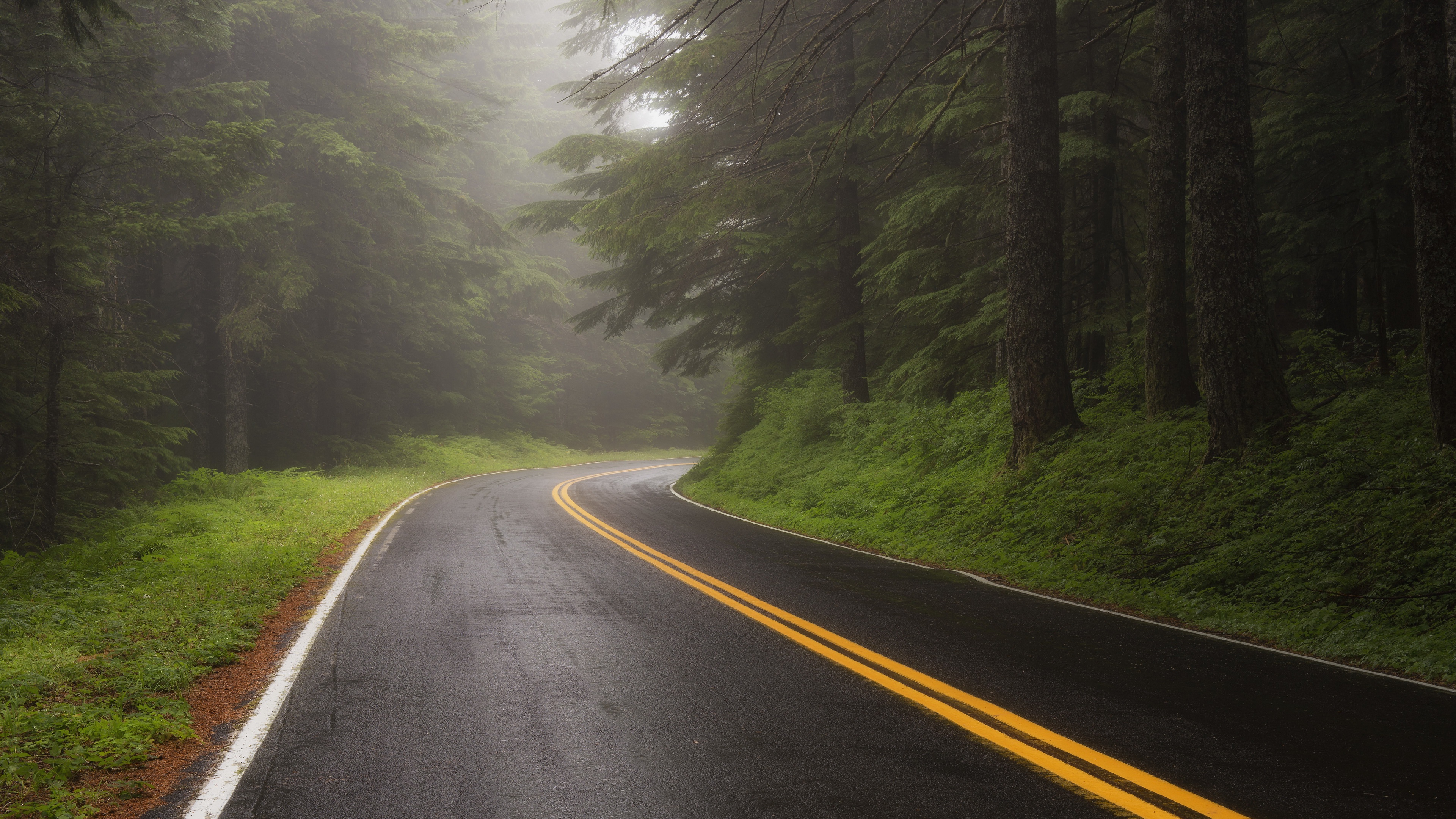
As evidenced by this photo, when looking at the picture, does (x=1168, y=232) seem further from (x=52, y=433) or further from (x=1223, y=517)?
(x=52, y=433)

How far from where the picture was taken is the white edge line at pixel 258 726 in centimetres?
331

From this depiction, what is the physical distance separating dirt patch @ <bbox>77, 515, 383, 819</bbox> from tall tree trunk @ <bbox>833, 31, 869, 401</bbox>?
1279 cm

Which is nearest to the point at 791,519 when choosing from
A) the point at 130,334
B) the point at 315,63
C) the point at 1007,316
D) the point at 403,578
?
the point at 1007,316

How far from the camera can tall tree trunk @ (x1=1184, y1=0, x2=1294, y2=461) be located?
339 inches

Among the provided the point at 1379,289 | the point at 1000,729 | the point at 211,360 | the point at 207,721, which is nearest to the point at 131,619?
the point at 207,721

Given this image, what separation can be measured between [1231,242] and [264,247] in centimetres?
2368

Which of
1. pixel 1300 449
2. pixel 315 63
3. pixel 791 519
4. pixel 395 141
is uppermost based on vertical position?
pixel 315 63

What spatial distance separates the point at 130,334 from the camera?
1409cm

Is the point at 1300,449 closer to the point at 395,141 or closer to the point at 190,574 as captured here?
the point at 190,574

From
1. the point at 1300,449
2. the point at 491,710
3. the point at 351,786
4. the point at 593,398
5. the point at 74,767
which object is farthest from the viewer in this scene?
the point at 593,398

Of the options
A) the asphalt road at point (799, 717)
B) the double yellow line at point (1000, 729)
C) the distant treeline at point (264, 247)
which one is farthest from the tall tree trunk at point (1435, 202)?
the distant treeline at point (264, 247)

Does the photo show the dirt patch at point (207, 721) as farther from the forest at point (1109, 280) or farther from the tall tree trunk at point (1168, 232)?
the tall tree trunk at point (1168, 232)

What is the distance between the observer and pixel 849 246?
1766 centimetres

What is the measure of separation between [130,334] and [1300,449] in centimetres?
1777
